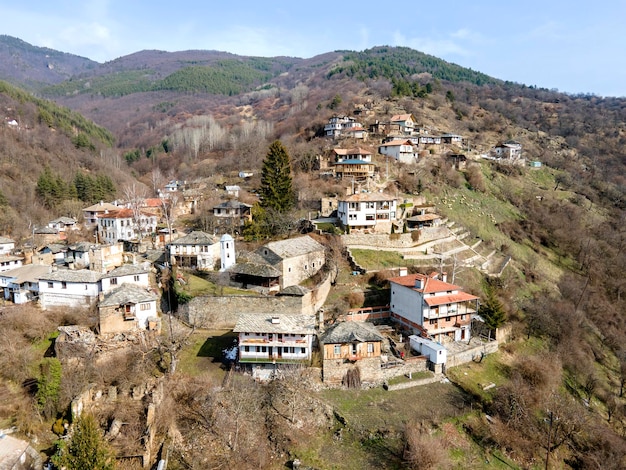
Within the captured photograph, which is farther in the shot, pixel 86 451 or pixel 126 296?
pixel 126 296

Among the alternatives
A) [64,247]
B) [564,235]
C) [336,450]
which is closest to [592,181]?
[564,235]

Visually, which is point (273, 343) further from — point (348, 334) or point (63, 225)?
point (63, 225)

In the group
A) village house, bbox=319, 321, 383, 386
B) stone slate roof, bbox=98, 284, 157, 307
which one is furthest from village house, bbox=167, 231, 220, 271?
village house, bbox=319, 321, 383, 386

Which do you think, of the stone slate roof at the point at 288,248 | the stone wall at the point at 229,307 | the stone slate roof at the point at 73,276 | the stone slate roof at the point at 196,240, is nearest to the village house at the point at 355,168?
the stone slate roof at the point at 288,248

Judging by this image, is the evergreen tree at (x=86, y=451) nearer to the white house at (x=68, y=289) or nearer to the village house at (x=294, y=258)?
the white house at (x=68, y=289)

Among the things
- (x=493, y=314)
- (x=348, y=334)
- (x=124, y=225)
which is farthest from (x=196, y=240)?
(x=493, y=314)

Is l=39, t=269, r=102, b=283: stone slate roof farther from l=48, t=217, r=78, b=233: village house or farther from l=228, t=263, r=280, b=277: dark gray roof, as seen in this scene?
l=48, t=217, r=78, b=233: village house
